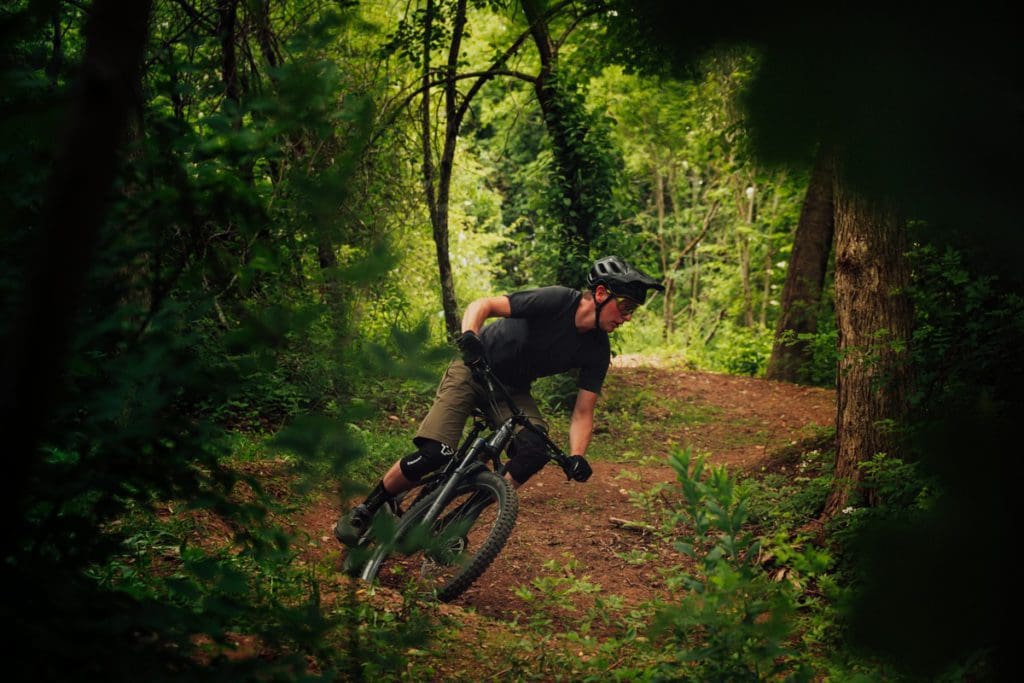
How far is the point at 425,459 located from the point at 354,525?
56 cm

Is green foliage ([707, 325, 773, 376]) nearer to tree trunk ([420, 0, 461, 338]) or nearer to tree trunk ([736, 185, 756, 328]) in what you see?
tree trunk ([736, 185, 756, 328])

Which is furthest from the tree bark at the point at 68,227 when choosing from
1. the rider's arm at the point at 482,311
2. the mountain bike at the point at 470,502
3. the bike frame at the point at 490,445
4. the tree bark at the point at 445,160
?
the tree bark at the point at 445,160

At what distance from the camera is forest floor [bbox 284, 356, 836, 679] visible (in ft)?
15.1

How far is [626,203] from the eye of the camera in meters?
11.3

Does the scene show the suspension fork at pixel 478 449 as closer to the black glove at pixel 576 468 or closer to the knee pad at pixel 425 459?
the knee pad at pixel 425 459

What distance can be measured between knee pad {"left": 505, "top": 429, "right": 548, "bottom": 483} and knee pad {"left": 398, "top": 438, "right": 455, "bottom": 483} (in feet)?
1.34

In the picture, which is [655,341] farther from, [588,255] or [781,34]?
[781,34]

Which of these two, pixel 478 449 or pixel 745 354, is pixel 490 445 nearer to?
pixel 478 449

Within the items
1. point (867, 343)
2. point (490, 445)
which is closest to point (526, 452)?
point (490, 445)

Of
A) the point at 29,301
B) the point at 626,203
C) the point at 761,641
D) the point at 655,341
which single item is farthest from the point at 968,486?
the point at 655,341

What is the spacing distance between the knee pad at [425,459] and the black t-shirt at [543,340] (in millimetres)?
627

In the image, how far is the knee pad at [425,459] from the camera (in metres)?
4.93

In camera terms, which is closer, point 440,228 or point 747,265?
point 440,228

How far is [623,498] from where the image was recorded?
24.6ft
